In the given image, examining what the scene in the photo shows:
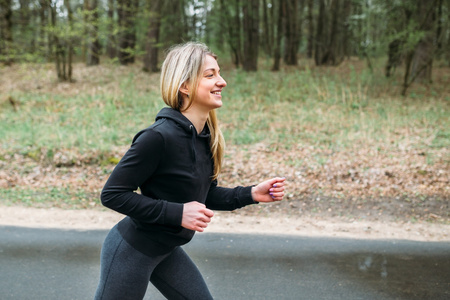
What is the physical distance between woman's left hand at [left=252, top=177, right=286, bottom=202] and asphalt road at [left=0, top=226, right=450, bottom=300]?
7.32 ft

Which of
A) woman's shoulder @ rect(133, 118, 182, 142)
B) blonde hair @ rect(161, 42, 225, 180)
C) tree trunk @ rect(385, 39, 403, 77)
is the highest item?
tree trunk @ rect(385, 39, 403, 77)

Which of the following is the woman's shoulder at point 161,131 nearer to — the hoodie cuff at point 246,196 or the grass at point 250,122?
the hoodie cuff at point 246,196

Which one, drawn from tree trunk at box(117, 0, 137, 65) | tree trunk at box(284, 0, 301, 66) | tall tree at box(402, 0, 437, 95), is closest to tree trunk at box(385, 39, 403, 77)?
tall tree at box(402, 0, 437, 95)

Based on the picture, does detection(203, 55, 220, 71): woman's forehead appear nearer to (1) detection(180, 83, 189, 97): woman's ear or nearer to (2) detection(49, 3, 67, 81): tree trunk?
(1) detection(180, 83, 189, 97): woman's ear

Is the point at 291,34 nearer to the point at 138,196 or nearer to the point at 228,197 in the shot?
the point at 228,197

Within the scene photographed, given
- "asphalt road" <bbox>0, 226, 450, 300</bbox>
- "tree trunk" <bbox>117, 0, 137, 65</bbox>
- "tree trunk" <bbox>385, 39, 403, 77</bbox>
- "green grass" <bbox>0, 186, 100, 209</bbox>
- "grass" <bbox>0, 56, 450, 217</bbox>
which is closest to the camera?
"asphalt road" <bbox>0, 226, 450, 300</bbox>

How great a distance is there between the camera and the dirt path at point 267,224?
21.3ft

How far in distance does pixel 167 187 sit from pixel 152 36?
65.3 ft

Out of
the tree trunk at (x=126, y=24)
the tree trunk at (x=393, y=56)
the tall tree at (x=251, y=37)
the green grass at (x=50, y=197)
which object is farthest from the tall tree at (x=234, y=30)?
the green grass at (x=50, y=197)

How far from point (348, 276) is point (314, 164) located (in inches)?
189

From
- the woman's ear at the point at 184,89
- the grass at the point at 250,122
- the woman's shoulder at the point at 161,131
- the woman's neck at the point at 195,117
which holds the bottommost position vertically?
the grass at the point at 250,122

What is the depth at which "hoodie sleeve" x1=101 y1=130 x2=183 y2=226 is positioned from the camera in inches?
82.3

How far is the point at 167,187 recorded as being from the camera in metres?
2.24

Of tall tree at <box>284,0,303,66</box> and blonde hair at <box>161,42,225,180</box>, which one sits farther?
tall tree at <box>284,0,303,66</box>
